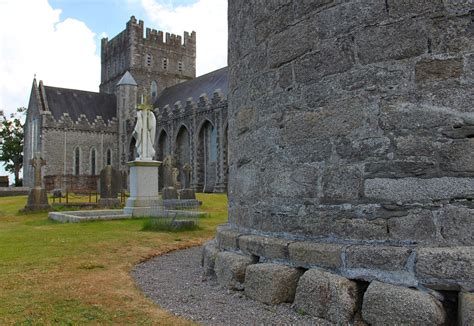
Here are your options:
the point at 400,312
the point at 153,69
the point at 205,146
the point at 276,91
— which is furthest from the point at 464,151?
the point at 153,69

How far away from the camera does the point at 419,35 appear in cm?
333

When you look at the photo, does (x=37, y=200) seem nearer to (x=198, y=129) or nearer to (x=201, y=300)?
(x=201, y=300)

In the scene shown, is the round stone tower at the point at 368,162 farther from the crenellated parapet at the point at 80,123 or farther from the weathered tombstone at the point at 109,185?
the crenellated parapet at the point at 80,123

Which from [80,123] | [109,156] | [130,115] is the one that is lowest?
[109,156]

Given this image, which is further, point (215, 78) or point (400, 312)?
point (215, 78)

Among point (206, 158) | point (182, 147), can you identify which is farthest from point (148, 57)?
point (206, 158)

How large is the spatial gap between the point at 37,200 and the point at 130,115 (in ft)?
111

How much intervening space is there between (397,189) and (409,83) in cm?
80

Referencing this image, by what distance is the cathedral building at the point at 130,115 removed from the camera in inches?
1491

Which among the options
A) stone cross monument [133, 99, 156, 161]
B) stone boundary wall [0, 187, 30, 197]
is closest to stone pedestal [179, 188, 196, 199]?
stone cross monument [133, 99, 156, 161]

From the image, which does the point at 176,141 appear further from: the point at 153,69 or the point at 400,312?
the point at 400,312

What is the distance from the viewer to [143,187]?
13.4 m

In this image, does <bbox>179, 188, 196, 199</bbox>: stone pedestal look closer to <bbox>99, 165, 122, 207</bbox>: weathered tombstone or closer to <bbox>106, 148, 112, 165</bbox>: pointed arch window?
<bbox>99, 165, 122, 207</bbox>: weathered tombstone

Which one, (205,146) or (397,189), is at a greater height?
(205,146)
